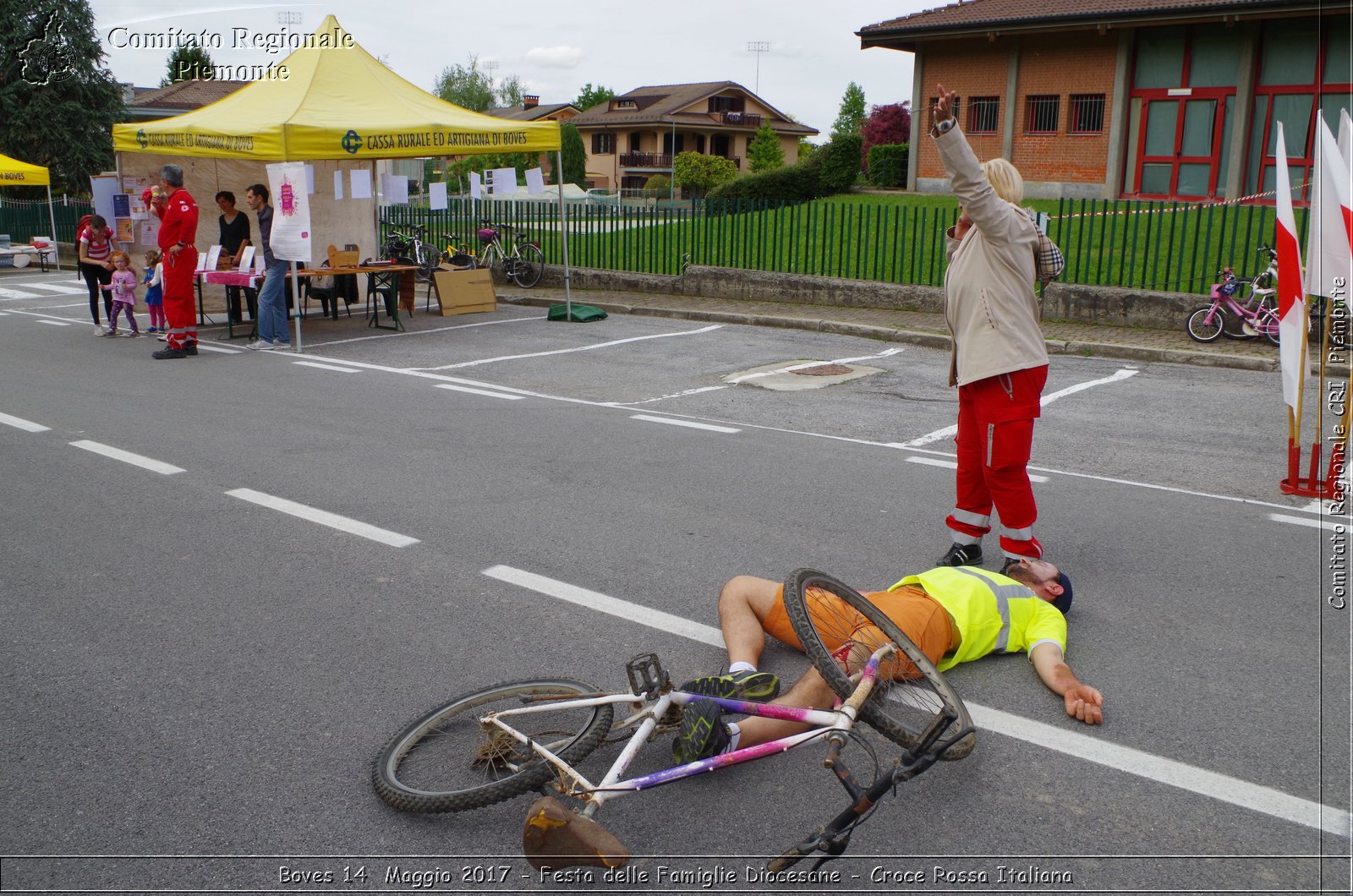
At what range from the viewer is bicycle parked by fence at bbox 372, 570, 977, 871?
2.69 metres

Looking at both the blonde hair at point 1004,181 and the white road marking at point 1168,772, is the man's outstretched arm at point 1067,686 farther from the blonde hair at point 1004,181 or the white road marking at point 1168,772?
the blonde hair at point 1004,181

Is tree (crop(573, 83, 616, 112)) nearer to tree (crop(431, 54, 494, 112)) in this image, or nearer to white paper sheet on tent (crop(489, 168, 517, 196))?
tree (crop(431, 54, 494, 112))

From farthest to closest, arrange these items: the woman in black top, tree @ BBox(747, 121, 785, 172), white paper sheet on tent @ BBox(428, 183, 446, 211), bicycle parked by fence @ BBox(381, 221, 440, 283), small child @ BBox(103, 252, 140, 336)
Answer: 1. tree @ BBox(747, 121, 785, 172)
2. white paper sheet on tent @ BBox(428, 183, 446, 211)
3. bicycle parked by fence @ BBox(381, 221, 440, 283)
4. the woman in black top
5. small child @ BBox(103, 252, 140, 336)

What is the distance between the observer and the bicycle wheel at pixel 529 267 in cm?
1827

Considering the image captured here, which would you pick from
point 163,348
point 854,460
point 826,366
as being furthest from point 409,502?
point 163,348

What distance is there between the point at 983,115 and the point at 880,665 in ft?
87.7

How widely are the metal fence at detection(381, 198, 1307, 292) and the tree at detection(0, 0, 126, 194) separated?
24.0 metres

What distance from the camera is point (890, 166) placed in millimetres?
34000

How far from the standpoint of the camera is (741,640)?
3.83 metres

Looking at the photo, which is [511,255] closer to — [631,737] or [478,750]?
[478,750]

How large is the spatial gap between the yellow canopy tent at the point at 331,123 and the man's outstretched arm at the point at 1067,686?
34.3ft

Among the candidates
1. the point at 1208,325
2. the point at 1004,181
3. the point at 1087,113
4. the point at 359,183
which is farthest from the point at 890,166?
the point at 1004,181

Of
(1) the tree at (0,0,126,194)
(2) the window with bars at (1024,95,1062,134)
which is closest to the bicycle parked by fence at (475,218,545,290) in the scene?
(2) the window with bars at (1024,95,1062,134)

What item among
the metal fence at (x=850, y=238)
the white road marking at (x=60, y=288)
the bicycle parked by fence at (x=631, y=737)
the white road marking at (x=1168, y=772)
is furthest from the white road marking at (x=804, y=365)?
the white road marking at (x=60, y=288)
